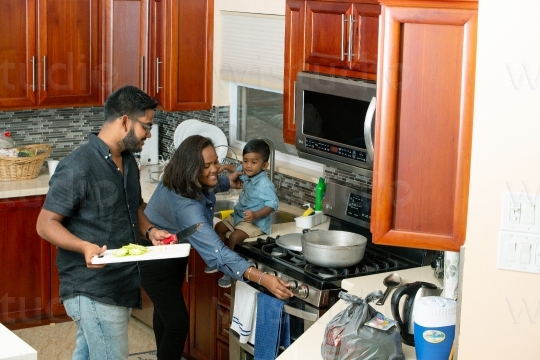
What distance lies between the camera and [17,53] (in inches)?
206

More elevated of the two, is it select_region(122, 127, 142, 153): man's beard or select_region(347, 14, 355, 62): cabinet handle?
select_region(347, 14, 355, 62): cabinet handle

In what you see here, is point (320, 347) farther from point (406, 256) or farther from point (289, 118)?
point (289, 118)

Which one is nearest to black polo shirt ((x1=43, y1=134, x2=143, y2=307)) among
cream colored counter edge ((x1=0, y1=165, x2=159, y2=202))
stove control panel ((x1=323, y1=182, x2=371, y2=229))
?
stove control panel ((x1=323, y1=182, x2=371, y2=229))

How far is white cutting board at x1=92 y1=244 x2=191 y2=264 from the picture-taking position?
3344 mm

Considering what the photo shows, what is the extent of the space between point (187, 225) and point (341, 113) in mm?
864

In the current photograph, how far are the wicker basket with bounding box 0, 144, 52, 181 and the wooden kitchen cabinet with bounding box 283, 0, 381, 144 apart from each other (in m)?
1.78

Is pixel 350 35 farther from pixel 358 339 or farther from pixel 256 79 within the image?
pixel 358 339

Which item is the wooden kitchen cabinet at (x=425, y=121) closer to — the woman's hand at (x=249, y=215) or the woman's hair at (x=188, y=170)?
the woman's hair at (x=188, y=170)

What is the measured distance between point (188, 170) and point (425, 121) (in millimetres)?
1631

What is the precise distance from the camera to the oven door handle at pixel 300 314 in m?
3.75

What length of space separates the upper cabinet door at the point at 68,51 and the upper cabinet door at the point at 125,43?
0.21ft

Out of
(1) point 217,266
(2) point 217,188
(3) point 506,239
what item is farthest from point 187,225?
(3) point 506,239

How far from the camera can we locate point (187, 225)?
13.2 feet

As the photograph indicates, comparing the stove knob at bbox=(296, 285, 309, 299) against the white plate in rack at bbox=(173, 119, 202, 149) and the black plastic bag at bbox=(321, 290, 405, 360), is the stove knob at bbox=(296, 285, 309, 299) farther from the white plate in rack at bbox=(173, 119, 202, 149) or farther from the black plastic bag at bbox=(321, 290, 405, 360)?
the white plate in rack at bbox=(173, 119, 202, 149)
